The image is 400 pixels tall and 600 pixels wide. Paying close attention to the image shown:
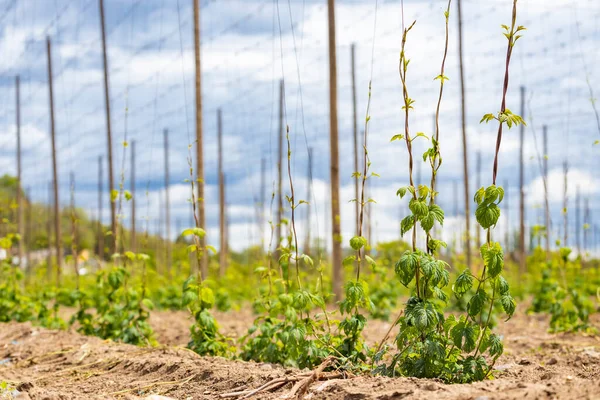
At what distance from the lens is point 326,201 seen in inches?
796

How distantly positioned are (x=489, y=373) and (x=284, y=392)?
1.15 metres

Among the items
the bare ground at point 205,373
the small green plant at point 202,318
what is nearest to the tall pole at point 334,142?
the bare ground at point 205,373

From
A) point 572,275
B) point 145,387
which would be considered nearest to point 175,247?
point 572,275

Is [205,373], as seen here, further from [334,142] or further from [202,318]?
[334,142]

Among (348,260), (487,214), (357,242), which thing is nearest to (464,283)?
(487,214)

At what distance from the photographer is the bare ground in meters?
3.08

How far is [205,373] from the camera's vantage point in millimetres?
4289

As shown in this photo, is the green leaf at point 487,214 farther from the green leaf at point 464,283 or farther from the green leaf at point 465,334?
the green leaf at point 465,334

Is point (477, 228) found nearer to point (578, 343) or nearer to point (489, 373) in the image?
point (578, 343)

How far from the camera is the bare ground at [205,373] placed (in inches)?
121

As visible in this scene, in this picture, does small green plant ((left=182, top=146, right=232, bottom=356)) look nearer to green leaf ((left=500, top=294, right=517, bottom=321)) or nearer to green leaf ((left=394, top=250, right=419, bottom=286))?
green leaf ((left=394, top=250, right=419, bottom=286))

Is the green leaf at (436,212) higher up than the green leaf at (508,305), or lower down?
higher up

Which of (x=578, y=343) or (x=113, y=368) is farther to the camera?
(x=578, y=343)

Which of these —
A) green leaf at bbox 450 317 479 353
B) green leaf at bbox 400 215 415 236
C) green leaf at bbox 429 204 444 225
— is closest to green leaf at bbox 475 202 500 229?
green leaf at bbox 429 204 444 225
